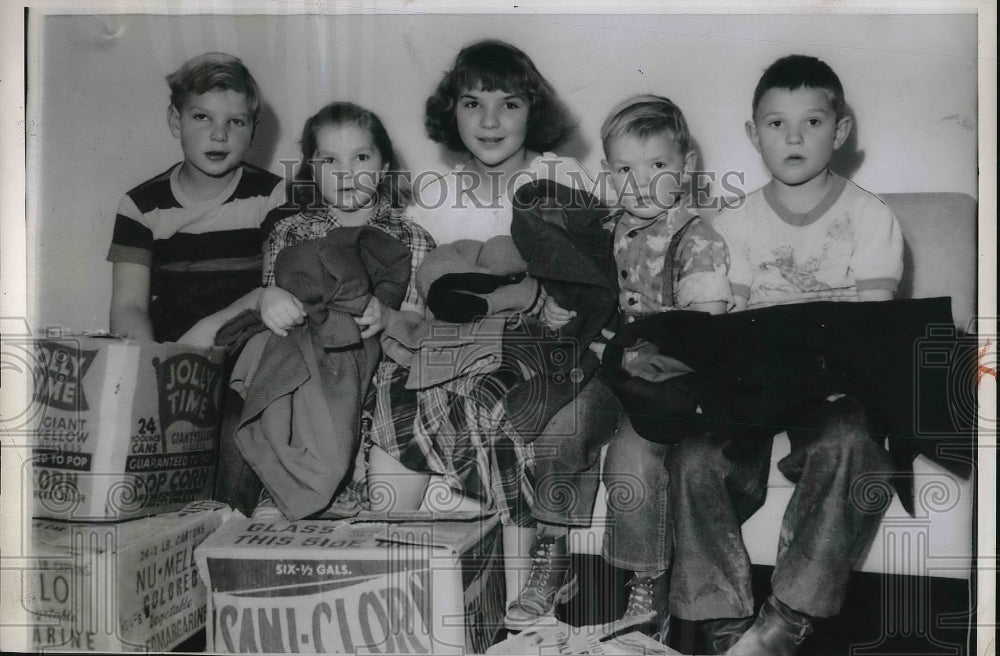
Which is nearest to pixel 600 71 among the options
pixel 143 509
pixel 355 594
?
pixel 355 594

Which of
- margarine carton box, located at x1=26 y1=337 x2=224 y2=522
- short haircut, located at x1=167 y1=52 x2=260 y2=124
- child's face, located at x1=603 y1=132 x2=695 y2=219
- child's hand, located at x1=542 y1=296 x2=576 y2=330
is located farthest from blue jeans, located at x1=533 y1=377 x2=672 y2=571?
short haircut, located at x1=167 y1=52 x2=260 y2=124

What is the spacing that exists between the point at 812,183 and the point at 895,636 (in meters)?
1.07

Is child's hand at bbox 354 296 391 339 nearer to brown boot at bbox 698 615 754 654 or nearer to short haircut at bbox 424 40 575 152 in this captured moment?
short haircut at bbox 424 40 575 152

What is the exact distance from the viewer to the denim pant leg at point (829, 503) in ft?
5.98

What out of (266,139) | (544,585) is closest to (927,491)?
(544,585)

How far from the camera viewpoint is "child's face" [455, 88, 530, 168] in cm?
193

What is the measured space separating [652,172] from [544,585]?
3.25ft

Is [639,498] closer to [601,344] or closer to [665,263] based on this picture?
[601,344]

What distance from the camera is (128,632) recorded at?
1855 millimetres

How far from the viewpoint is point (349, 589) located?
182cm

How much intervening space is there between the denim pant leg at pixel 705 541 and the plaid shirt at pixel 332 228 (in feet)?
2.38

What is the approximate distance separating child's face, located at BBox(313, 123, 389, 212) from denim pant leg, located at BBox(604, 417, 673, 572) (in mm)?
818

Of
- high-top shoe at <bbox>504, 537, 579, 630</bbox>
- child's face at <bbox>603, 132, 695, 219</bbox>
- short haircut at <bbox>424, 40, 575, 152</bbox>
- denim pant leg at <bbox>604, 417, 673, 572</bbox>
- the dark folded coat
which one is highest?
short haircut at <bbox>424, 40, 575, 152</bbox>

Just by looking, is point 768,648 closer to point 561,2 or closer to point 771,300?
point 771,300
